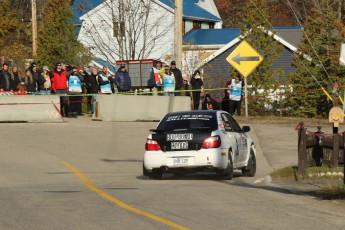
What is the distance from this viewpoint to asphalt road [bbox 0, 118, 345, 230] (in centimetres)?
1358

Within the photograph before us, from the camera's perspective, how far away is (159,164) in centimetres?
2102

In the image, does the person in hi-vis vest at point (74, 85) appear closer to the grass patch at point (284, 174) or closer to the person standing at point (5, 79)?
the person standing at point (5, 79)

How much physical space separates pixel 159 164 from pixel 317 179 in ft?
10.3

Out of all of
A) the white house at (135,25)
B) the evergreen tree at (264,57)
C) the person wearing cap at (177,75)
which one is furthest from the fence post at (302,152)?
the white house at (135,25)

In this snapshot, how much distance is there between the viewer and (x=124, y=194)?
57.7 ft

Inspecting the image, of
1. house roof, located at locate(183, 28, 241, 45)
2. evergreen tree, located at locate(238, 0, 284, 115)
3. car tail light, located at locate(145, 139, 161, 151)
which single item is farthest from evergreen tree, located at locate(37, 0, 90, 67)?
car tail light, located at locate(145, 139, 161, 151)

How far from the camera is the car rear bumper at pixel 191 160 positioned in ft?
68.1

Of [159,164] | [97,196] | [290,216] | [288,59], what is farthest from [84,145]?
[288,59]

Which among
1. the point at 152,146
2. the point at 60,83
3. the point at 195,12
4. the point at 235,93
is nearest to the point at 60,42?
the point at 195,12

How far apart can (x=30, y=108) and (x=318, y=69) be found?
49.1 feet

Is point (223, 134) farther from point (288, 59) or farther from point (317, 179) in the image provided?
point (288, 59)

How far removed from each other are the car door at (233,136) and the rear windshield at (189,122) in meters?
0.43

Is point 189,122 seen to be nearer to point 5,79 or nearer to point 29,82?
point 29,82

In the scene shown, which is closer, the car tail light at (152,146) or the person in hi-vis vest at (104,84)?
the car tail light at (152,146)
